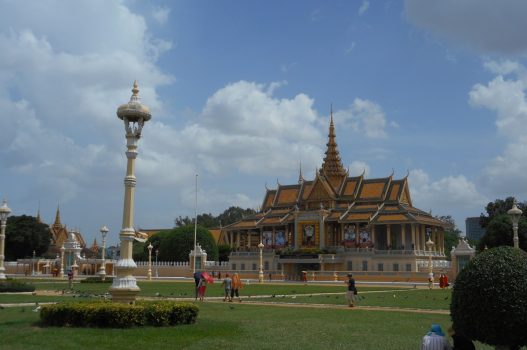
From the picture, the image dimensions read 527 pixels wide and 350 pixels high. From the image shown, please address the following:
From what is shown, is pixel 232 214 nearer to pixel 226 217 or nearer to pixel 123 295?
pixel 226 217

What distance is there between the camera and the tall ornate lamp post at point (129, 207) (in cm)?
1574

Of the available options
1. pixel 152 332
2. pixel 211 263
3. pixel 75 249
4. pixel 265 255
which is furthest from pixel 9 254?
pixel 152 332

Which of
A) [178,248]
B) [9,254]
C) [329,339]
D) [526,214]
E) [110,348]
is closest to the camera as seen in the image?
[110,348]

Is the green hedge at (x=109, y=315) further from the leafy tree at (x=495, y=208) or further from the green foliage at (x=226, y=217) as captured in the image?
the green foliage at (x=226, y=217)

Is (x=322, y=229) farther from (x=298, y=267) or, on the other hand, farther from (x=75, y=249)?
(x=75, y=249)

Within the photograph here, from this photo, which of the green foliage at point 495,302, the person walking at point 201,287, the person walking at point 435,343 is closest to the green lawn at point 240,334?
the green foliage at point 495,302

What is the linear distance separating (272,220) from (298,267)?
11.4 meters

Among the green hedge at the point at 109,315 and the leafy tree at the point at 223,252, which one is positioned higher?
the leafy tree at the point at 223,252

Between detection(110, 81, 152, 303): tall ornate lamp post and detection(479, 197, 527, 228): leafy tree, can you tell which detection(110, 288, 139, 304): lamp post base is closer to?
detection(110, 81, 152, 303): tall ornate lamp post

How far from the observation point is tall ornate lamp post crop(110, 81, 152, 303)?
15.7m

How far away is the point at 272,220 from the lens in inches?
3440

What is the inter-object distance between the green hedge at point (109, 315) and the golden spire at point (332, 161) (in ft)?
258

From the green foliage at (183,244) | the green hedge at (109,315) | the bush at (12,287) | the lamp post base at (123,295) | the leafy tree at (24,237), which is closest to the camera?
the green hedge at (109,315)

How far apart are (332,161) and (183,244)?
86.9 ft
